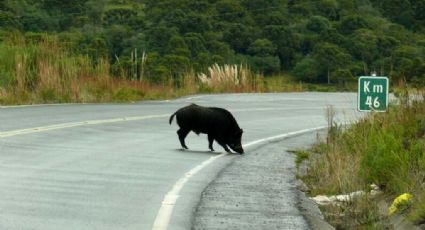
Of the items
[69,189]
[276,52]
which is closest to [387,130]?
[69,189]

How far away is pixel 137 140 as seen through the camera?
1811 cm

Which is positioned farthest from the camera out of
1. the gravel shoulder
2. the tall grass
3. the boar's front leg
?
the tall grass

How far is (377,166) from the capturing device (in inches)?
444

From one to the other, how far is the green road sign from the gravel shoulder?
5.48ft

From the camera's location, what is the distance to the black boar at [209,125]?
1700 cm

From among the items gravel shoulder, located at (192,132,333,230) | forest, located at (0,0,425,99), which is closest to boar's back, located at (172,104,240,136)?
gravel shoulder, located at (192,132,333,230)

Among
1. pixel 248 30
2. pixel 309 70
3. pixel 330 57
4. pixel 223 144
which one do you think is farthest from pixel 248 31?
pixel 223 144

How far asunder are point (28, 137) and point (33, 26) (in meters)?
49.0

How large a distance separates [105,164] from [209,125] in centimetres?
362

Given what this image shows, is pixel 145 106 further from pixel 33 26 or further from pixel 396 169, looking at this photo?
pixel 33 26

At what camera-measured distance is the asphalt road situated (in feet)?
31.1

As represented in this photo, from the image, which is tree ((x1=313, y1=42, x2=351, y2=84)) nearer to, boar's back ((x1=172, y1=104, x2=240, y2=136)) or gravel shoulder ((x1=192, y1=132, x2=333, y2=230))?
boar's back ((x1=172, y1=104, x2=240, y2=136))

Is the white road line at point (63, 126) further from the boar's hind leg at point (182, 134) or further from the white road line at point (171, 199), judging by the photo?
the white road line at point (171, 199)

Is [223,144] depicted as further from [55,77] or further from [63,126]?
[55,77]
